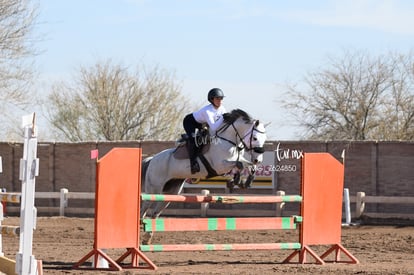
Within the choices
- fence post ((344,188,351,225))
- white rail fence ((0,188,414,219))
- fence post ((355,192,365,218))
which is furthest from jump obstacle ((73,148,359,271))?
fence post ((355,192,365,218))

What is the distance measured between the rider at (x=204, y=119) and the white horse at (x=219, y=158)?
11 centimetres

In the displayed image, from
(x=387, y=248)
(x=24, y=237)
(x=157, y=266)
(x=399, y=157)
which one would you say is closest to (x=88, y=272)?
(x=157, y=266)

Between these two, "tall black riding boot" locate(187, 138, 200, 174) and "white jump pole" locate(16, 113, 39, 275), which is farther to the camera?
"tall black riding boot" locate(187, 138, 200, 174)

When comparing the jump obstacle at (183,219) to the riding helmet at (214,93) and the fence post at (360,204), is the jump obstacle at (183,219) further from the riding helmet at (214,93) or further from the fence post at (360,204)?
the fence post at (360,204)

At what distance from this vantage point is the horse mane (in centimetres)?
1370

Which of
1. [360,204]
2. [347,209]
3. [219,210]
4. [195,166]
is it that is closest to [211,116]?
[195,166]

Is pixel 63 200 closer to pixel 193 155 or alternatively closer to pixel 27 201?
pixel 193 155

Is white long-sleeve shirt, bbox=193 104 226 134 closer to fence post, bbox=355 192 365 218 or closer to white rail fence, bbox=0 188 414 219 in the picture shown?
white rail fence, bbox=0 188 414 219

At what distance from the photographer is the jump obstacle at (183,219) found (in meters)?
11.5

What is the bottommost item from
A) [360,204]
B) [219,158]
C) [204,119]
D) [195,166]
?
[360,204]

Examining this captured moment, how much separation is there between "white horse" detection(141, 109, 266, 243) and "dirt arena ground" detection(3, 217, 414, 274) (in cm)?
115

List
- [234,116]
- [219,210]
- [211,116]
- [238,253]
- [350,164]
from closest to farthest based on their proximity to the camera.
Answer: [234,116], [211,116], [238,253], [350,164], [219,210]

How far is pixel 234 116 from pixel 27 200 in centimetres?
505

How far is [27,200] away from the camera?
9375 mm
